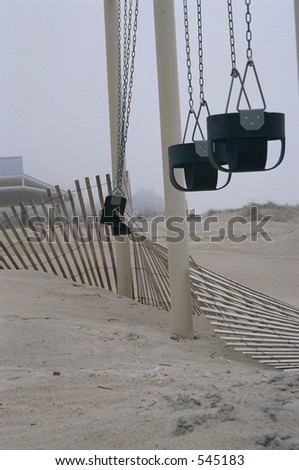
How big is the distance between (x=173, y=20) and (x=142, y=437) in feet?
8.59

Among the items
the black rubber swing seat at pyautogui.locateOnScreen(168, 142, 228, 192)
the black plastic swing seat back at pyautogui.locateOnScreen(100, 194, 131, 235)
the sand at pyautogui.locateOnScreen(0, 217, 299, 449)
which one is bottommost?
the sand at pyautogui.locateOnScreen(0, 217, 299, 449)

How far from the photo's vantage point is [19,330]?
374 cm

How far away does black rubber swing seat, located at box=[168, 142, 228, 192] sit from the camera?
2.84 meters

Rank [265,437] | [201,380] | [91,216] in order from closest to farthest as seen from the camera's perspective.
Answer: [265,437], [201,380], [91,216]

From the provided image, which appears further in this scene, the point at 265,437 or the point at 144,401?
the point at 144,401

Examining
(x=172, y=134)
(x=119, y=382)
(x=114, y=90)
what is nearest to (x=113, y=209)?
(x=172, y=134)

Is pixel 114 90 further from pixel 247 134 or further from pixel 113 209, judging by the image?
pixel 247 134

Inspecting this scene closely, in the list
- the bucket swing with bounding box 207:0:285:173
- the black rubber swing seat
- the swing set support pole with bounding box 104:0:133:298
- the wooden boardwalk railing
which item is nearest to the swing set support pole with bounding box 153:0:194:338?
the wooden boardwalk railing

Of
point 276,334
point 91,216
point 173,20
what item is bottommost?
point 276,334

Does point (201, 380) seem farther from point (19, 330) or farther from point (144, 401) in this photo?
point (19, 330)

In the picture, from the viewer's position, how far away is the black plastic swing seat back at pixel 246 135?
229cm

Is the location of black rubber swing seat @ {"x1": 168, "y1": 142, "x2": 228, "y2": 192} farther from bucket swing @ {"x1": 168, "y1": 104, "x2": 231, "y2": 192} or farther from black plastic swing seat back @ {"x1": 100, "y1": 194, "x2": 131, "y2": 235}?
black plastic swing seat back @ {"x1": 100, "y1": 194, "x2": 131, "y2": 235}

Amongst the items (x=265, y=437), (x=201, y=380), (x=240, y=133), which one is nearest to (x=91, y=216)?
(x=201, y=380)

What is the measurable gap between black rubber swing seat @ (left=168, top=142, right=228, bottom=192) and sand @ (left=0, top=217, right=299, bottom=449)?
30.2 inches
